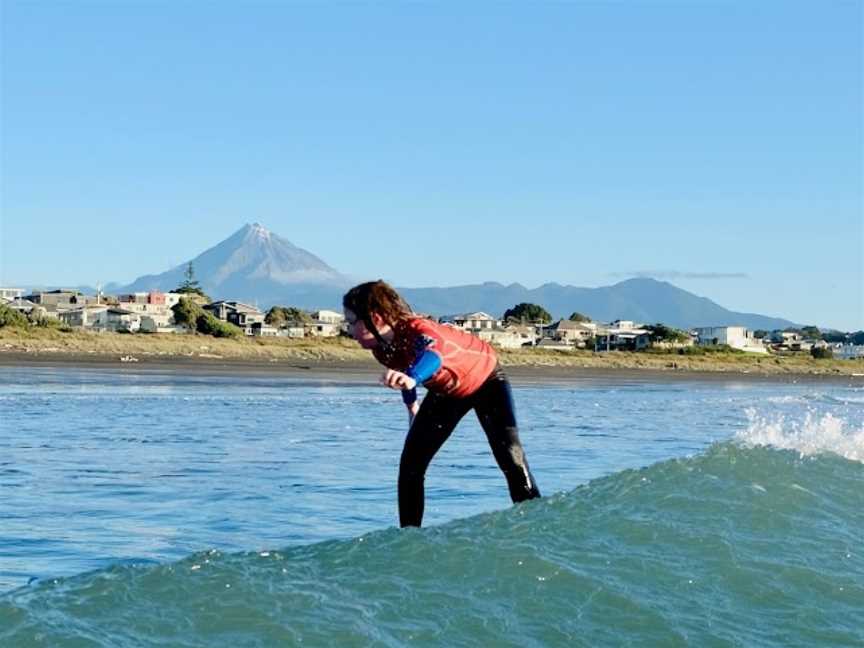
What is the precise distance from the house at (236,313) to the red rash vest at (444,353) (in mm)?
103216

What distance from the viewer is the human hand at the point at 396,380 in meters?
6.63

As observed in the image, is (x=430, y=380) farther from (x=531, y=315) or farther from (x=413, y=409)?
(x=531, y=315)

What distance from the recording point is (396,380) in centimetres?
665

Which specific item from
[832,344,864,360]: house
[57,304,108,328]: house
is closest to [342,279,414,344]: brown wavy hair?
[57,304,108,328]: house

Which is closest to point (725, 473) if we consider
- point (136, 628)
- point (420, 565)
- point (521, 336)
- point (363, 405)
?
point (420, 565)

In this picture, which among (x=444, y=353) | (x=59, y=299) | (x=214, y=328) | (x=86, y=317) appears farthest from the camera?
(x=59, y=299)

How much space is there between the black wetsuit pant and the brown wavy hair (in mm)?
791

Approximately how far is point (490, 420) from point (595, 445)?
8.84 metres

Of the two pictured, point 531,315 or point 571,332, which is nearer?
point 571,332

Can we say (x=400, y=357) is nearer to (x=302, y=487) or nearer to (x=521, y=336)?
(x=302, y=487)

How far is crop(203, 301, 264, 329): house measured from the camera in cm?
11335

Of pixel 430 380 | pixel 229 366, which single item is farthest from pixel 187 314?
pixel 430 380

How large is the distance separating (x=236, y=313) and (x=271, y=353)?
150 feet

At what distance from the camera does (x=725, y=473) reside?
864 cm
